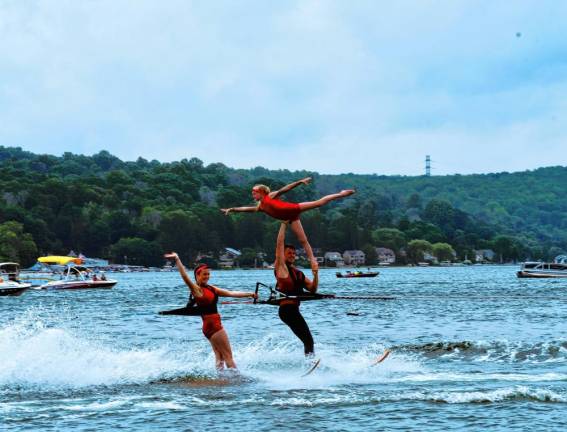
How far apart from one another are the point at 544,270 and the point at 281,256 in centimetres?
12518

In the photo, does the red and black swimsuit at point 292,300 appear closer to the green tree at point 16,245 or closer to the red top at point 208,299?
the red top at point 208,299

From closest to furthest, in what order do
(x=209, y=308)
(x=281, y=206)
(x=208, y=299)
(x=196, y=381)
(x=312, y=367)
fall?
(x=281, y=206) → (x=208, y=299) → (x=209, y=308) → (x=196, y=381) → (x=312, y=367)

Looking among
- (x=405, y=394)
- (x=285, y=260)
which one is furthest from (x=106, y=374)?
→ (x=405, y=394)

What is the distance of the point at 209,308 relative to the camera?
21469mm

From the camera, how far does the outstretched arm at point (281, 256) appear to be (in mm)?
20844

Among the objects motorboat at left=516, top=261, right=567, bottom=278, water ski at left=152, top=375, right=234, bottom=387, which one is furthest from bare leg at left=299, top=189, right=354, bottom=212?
motorboat at left=516, top=261, right=567, bottom=278

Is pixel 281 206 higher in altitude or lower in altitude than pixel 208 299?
higher

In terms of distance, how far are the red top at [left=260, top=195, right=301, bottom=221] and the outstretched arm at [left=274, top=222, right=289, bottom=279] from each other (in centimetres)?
42

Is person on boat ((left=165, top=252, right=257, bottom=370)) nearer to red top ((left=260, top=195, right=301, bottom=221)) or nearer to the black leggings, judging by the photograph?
the black leggings

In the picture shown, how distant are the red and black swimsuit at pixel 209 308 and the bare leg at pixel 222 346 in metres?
0.13

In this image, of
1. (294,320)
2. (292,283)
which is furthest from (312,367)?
(292,283)

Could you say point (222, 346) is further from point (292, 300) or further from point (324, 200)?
point (324, 200)

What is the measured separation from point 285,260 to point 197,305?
1.96 m

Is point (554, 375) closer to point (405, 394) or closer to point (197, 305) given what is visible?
point (405, 394)
